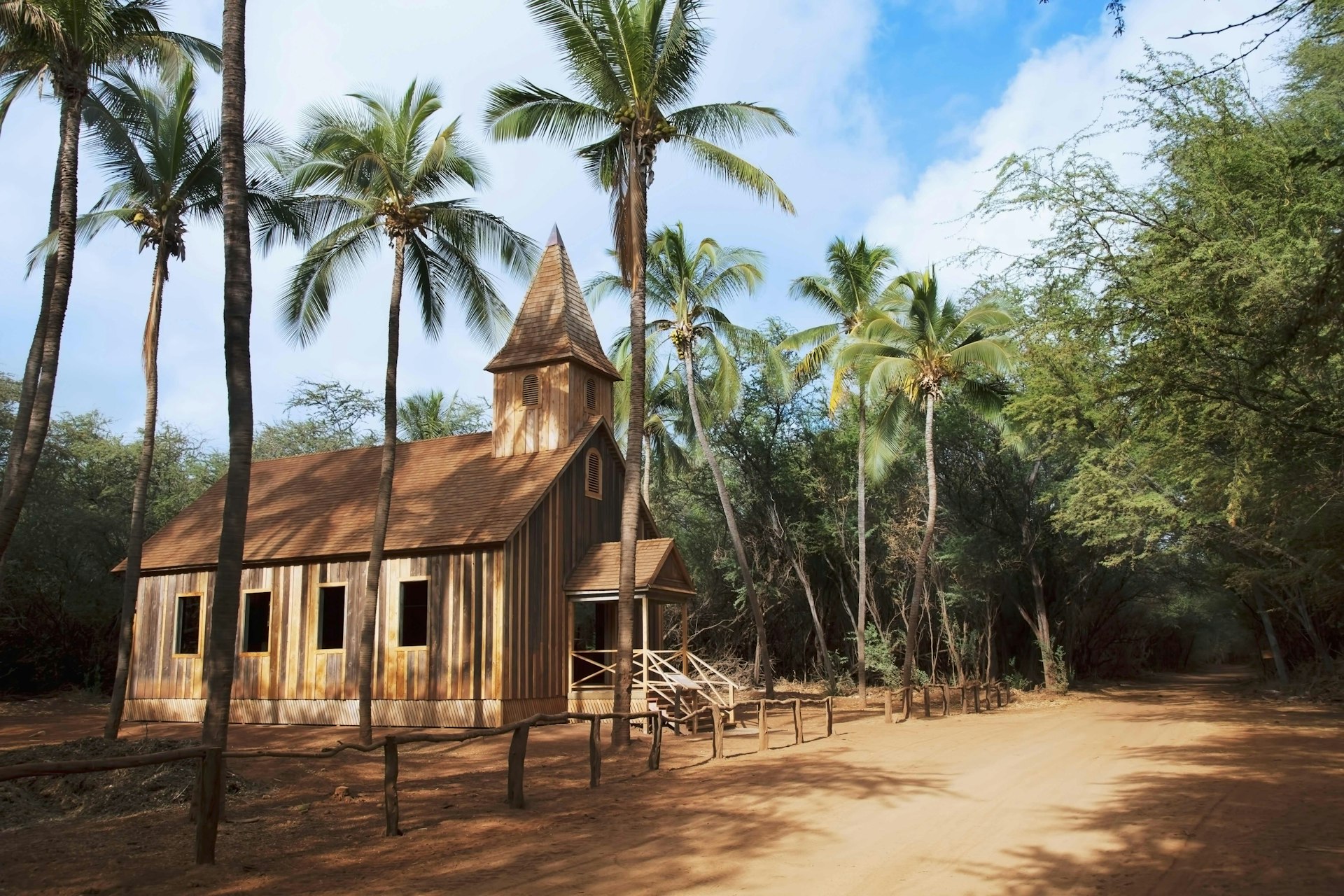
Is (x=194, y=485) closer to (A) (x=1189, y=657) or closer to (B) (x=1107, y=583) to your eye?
(B) (x=1107, y=583)

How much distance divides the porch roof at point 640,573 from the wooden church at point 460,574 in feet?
0.15

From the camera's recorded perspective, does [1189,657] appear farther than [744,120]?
Yes

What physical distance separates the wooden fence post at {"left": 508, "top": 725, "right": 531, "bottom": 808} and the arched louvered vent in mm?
10803

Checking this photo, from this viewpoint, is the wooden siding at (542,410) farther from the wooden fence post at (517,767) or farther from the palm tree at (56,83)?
the wooden fence post at (517,767)

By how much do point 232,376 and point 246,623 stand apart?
41.5 ft

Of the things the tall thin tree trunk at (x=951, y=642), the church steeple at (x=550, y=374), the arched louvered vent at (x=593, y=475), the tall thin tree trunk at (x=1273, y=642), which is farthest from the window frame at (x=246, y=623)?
the tall thin tree trunk at (x=1273, y=642)

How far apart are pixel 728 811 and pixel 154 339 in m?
12.6

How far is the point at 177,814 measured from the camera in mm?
9953

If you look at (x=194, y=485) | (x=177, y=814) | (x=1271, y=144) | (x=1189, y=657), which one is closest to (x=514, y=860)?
(x=177, y=814)

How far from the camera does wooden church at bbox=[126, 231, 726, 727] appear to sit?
18469 millimetres

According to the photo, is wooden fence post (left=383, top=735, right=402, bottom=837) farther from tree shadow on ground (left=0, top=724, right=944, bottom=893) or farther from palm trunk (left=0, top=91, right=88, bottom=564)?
palm trunk (left=0, top=91, right=88, bottom=564)

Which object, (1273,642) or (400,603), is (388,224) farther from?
(1273,642)

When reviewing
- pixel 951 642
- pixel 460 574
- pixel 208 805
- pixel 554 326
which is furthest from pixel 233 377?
pixel 951 642

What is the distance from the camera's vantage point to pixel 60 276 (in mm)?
13906
